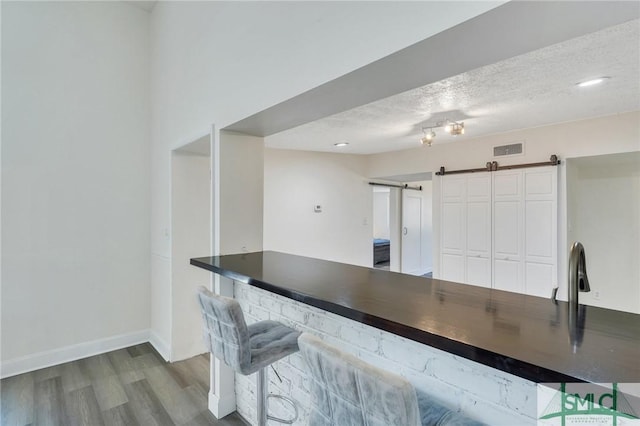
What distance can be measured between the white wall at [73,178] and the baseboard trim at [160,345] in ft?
0.50

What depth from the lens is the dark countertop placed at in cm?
67

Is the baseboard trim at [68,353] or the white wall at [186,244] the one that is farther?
the white wall at [186,244]

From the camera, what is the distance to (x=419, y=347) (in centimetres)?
116

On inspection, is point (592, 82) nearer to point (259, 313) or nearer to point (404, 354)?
point (404, 354)

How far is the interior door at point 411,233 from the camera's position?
22.0 feet

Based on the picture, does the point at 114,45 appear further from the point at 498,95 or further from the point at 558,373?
the point at 558,373

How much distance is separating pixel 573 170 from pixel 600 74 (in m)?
2.07

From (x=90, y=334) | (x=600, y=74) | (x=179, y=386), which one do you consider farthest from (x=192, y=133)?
(x=600, y=74)

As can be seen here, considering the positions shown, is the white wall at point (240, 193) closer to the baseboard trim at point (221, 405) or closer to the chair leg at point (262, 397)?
the chair leg at point (262, 397)

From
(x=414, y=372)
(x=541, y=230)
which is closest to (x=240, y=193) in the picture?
(x=414, y=372)

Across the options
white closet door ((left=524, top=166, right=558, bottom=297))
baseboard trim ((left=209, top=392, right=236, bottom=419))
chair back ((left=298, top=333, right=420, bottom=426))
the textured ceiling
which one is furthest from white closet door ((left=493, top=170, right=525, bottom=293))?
chair back ((left=298, top=333, right=420, bottom=426))

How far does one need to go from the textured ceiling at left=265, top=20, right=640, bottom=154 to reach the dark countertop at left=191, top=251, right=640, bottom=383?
1.77 m

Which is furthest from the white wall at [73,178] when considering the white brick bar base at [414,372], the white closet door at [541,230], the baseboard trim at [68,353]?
the white closet door at [541,230]

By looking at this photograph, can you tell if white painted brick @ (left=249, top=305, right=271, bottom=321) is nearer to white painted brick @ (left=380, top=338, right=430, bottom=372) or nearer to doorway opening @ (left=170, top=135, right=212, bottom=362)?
white painted brick @ (left=380, top=338, right=430, bottom=372)
